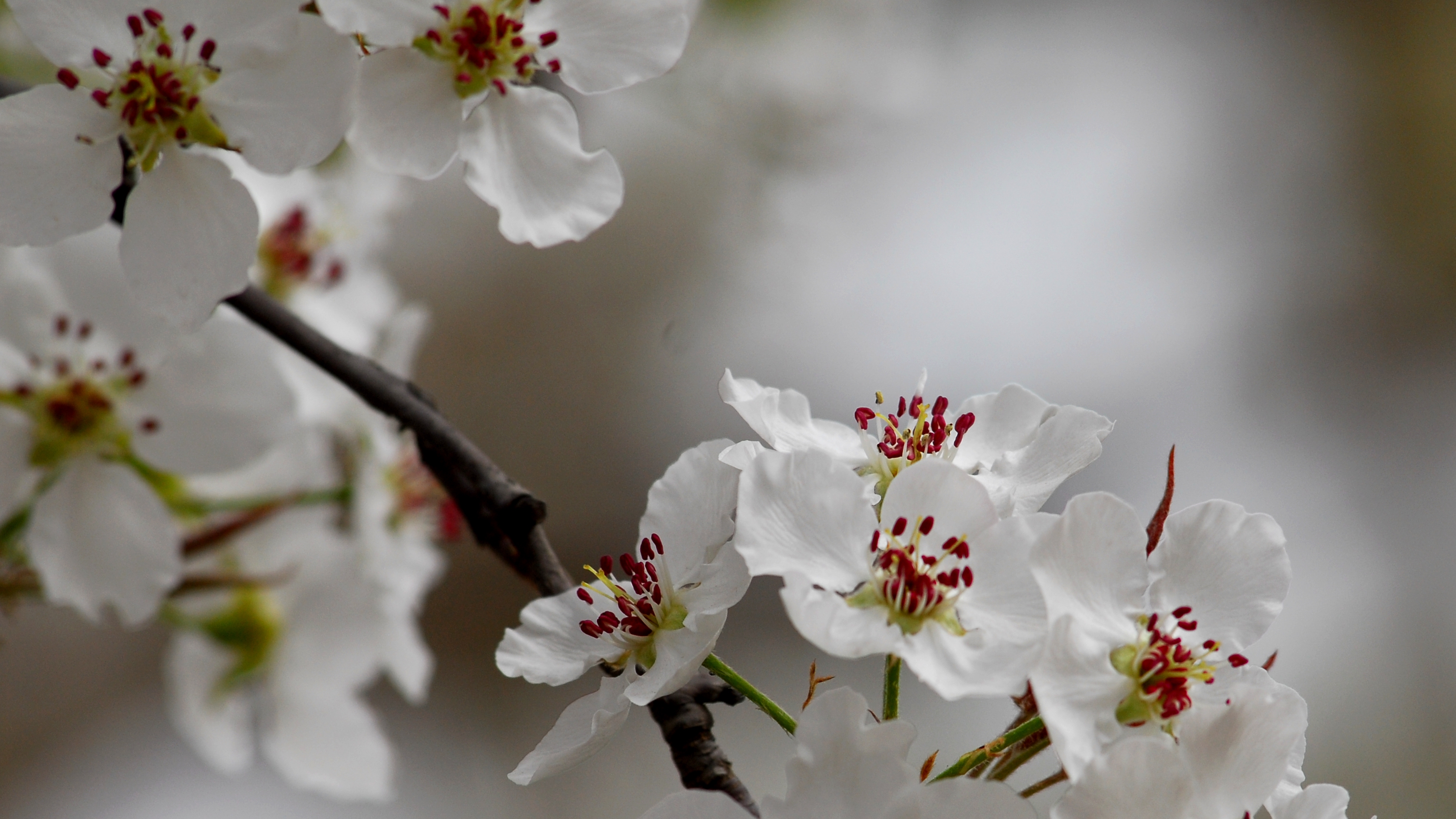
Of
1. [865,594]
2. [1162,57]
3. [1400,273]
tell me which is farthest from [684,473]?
[1400,273]

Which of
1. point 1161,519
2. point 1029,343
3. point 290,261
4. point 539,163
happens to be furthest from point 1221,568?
point 1029,343

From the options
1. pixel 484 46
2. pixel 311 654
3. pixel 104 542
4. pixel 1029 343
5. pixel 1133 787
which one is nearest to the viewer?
pixel 1133 787

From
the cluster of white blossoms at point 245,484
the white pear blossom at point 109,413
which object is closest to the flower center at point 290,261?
the cluster of white blossoms at point 245,484

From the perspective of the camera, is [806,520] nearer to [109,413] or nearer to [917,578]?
[917,578]

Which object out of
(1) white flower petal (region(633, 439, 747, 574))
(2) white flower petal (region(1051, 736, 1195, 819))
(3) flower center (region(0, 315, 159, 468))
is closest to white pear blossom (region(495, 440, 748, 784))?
(1) white flower petal (region(633, 439, 747, 574))

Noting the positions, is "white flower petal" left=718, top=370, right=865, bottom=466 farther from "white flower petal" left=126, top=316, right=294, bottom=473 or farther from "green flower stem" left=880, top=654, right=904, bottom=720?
"white flower petal" left=126, top=316, right=294, bottom=473

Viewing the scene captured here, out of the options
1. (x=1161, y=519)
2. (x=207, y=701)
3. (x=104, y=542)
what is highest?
(x=1161, y=519)

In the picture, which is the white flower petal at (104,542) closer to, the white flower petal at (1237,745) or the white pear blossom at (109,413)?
the white pear blossom at (109,413)
